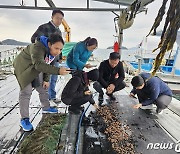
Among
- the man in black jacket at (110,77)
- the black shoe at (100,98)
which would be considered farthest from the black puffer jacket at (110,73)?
the black shoe at (100,98)

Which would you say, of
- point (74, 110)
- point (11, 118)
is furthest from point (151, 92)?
point (11, 118)

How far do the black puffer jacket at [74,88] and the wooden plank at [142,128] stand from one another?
24.3 inches

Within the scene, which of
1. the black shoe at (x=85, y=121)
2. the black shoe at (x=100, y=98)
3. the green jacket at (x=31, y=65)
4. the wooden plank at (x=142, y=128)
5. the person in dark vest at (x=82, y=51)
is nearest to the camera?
the wooden plank at (x=142, y=128)

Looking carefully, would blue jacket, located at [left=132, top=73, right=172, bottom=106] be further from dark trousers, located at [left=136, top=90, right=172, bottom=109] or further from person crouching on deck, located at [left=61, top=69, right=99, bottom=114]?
person crouching on deck, located at [left=61, top=69, right=99, bottom=114]

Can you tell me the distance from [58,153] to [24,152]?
0.94 feet

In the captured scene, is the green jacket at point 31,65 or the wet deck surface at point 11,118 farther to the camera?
the green jacket at point 31,65

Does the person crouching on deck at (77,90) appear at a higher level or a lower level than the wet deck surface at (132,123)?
higher

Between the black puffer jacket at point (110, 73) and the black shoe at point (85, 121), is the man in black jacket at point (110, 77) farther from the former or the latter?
the black shoe at point (85, 121)

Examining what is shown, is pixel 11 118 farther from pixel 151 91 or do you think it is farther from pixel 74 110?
pixel 151 91

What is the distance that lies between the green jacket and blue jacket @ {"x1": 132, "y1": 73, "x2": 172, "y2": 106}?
1.34 m

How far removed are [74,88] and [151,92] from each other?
40.5 inches

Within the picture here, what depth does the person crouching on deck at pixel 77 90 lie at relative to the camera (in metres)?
2.60

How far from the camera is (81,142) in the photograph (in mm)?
1890

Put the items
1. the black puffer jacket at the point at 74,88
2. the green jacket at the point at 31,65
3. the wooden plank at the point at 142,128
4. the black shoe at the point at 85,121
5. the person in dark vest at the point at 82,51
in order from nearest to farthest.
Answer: the wooden plank at the point at 142,128 < the green jacket at the point at 31,65 < the black shoe at the point at 85,121 < the black puffer jacket at the point at 74,88 < the person in dark vest at the point at 82,51
